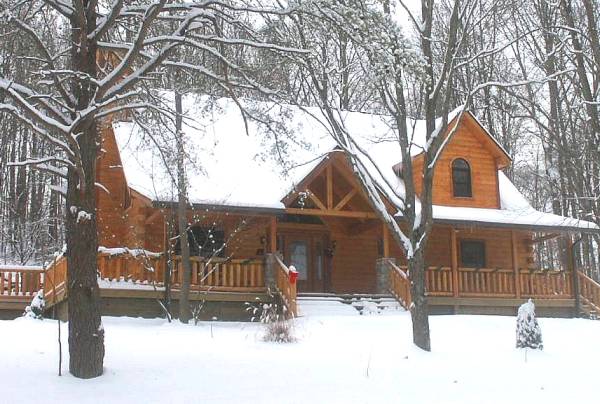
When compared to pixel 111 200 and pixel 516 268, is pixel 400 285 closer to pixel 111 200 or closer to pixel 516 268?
pixel 516 268

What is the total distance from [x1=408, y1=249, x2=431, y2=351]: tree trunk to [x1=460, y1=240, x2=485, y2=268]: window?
11449 mm

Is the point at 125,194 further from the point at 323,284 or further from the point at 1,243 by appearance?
the point at 1,243

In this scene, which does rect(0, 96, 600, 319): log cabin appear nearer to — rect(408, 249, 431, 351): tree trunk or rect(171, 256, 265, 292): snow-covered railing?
rect(171, 256, 265, 292): snow-covered railing

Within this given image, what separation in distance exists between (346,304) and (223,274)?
11.3 feet

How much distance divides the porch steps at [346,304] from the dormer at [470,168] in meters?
4.53

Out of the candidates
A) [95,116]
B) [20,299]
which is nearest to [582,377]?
[95,116]

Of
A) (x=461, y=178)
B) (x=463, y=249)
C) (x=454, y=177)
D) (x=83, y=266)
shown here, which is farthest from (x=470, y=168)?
(x=83, y=266)

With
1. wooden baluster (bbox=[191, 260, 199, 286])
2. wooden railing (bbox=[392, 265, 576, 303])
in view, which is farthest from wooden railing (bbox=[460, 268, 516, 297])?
wooden baluster (bbox=[191, 260, 199, 286])

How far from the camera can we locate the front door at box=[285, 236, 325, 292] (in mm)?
22608

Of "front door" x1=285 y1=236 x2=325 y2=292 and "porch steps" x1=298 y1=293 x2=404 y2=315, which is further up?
"front door" x1=285 y1=236 x2=325 y2=292

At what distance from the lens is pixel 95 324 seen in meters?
9.00

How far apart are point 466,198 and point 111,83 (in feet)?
52.4

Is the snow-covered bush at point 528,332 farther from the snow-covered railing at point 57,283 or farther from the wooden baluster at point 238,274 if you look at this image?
the snow-covered railing at point 57,283

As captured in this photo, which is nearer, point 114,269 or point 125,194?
point 114,269
